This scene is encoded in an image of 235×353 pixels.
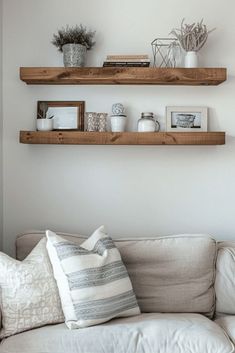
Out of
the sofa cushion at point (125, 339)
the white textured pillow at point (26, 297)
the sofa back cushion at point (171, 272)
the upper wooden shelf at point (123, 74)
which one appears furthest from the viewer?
the upper wooden shelf at point (123, 74)

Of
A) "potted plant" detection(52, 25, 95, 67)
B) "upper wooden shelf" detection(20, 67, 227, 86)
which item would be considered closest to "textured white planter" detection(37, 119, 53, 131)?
"upper wooden shelf" detection(20, 67, 227, 86)

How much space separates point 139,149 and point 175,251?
754 millimetres

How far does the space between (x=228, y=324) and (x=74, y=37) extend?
186cm

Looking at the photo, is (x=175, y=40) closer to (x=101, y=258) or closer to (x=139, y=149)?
(x=139, y=149)

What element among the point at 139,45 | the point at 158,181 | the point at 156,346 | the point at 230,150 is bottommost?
the point at 156,346

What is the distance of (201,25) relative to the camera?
9.28ft

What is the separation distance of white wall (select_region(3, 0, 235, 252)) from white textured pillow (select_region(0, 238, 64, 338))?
75cm

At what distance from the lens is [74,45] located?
8.87 feet

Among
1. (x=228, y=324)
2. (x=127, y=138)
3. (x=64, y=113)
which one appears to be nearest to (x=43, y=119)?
(x=64, y=113)

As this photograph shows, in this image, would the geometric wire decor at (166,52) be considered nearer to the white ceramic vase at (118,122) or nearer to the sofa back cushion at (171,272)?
the white ceramic vase at (118,122)

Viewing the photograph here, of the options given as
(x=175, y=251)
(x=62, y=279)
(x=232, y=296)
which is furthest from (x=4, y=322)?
(x=232, y=296)

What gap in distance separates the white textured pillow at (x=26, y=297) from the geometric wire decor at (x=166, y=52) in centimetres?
150

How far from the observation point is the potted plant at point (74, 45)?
8.91ft

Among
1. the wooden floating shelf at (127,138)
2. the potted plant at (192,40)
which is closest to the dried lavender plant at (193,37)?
the potted plant at (192,40)
